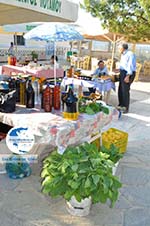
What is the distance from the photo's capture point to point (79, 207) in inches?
94.9

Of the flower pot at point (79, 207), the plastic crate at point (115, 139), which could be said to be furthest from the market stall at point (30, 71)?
the flower pot at point (79, 207)

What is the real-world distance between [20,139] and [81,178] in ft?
2.03

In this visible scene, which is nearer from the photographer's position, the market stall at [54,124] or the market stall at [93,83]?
the market stall at [54,124]

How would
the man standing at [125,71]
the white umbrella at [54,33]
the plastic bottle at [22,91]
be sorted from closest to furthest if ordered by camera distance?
the plastic bottle at [22,91] < the man standing at [125,71] < the white umbrella at [54,33]

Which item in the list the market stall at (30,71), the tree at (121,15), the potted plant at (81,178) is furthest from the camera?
the tree at (121,15)

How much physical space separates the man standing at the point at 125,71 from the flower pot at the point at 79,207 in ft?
11.0

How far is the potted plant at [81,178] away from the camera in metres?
2.18

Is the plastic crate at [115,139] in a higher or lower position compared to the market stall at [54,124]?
lower

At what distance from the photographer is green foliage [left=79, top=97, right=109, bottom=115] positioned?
274 centimetres

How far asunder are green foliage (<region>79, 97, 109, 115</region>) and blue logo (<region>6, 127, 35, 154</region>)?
2.19ft

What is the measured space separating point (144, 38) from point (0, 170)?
872 cm

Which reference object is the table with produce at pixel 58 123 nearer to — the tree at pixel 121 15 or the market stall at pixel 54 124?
the market stall at pixel 54 124

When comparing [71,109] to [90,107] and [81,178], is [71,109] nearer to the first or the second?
[90,107]

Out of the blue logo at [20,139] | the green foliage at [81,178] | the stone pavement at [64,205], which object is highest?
the blue logo at [20,139]
